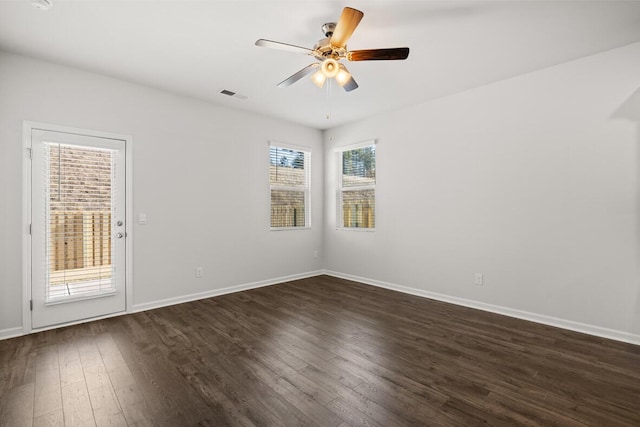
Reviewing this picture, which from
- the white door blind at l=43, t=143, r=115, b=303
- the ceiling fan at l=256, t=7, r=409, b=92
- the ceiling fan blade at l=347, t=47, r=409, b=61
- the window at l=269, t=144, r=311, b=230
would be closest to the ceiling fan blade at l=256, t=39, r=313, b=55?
the ceiling fan at l=256, t=7, r=409, b=92

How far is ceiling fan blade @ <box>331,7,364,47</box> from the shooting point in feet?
6.66

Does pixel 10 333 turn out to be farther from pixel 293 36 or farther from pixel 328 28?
pixel 328 28

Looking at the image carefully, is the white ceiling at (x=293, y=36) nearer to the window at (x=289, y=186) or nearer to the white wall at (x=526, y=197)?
the white wall at (x=526, y=197)

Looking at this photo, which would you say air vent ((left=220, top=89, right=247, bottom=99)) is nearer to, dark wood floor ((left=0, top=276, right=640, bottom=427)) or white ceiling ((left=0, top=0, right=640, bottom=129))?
white ceiling ((left=0, top=0, right=640, bottom=129))

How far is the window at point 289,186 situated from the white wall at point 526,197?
4.78 ft

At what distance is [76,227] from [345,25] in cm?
332

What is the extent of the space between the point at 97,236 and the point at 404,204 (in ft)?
12.8

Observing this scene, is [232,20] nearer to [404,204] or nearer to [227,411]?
[227,411]

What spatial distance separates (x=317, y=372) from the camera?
7.54 ft

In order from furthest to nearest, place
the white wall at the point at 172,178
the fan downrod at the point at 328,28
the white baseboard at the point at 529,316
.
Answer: the white wall at the point at 172,178 → the white baseboard at the point at 529,316 → the fan downrod at the point at 328,28

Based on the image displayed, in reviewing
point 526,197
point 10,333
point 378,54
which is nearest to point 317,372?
point 378,54

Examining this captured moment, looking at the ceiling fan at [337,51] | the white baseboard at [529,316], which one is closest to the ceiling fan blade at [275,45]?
the ceiling fan at [337,51]

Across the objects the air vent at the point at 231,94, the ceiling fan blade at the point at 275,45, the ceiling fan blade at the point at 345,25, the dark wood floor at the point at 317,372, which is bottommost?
the dark wood floor at the point at 317,372

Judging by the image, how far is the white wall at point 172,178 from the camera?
9.76 feet
